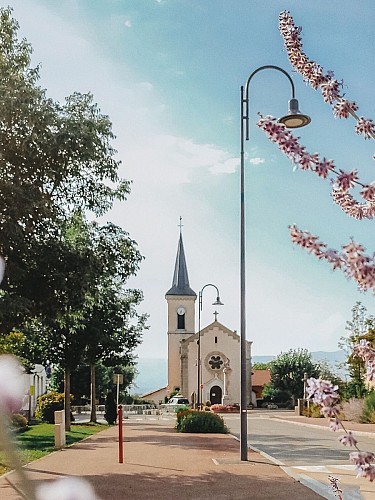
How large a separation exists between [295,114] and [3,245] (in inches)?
244

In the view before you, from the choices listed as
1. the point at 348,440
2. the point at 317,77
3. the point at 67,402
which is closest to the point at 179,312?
the point at 67,402

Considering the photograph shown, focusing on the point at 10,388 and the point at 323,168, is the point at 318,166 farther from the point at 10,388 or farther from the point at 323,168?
the point at 10,388

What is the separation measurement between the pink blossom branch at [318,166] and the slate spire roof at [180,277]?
269 ft

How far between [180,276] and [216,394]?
18682 mm

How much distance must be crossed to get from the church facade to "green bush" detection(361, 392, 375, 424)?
33252 mm

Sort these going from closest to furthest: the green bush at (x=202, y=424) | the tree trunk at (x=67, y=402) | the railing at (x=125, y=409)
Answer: the green bush at (x=202, y=424), the tree trunk at (x=67, y=402), the railing at (x=125, y=409)

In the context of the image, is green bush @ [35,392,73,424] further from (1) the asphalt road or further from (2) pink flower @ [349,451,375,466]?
(2) pink flower @ [349,451,375,466]

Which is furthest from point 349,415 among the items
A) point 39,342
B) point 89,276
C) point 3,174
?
point 3,174

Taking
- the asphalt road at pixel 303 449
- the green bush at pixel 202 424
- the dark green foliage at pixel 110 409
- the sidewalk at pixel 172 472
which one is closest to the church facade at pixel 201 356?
the dark green foliage at pixel 110 409

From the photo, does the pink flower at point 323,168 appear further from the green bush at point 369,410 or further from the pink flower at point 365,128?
the green bush at point 369,410

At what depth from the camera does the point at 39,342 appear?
33438mm

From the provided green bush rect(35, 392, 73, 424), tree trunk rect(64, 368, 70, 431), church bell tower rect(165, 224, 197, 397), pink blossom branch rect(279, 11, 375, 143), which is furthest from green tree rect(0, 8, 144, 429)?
church bell tower rect(165, 224, 197, 397)

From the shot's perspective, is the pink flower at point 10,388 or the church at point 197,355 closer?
the pink flower at point 10,388

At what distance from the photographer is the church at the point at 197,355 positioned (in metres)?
72.4
